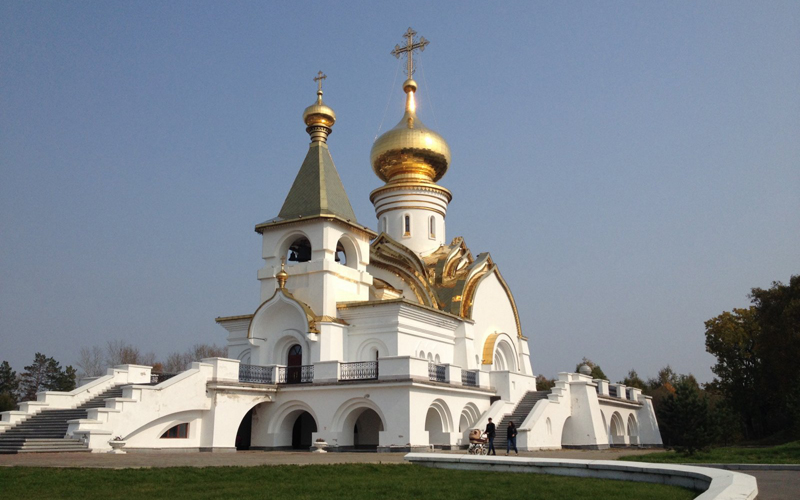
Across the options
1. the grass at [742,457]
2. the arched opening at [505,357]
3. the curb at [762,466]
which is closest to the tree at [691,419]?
the grass at [742,457]

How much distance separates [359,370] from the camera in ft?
59.3

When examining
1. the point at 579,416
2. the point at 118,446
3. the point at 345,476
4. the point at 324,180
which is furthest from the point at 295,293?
the point at 345,476

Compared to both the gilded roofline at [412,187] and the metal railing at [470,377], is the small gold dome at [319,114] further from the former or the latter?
the metal railing at [470,377]

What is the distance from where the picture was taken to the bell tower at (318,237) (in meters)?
20.3

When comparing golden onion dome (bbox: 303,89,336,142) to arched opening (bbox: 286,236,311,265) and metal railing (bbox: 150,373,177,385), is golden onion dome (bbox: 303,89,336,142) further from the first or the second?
metal railing (bbox: 150,373,177,385)

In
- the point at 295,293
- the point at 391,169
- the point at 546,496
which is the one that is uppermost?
the point at 391,169

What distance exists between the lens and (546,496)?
23.9ft

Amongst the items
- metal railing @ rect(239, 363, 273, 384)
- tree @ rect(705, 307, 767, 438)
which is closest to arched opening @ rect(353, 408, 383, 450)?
metal railing @ rect(239, 363, 273, 384)

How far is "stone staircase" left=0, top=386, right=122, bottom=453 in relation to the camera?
550 inches

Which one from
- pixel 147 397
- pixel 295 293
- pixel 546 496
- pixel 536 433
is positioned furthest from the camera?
pixel 295 293

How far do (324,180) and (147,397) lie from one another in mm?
8708

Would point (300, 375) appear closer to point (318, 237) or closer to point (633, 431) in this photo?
point (318, 237)

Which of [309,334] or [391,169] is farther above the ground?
[391,169]

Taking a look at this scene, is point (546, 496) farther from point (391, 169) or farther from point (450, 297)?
point (391, 169)
